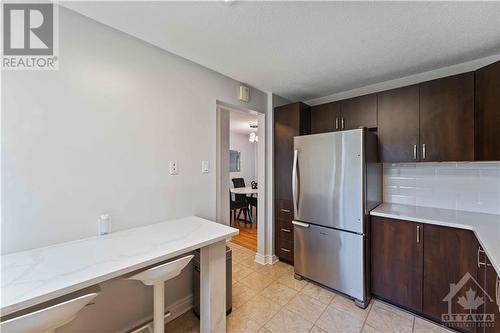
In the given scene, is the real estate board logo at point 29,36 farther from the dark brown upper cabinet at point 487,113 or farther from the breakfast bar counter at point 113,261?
the dark brown upper cabinet at point 487,113

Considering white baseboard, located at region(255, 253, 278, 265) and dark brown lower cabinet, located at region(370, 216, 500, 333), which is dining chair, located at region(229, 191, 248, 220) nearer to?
white baseboard, located at region(255, 253, 278, 265)

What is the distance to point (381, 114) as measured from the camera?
2.26m

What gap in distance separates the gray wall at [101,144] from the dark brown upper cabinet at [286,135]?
1.14 metres

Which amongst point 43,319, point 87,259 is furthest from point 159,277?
point 43,319

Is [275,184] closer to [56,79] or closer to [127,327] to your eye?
[127,327]

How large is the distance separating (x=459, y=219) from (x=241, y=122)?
4.19 m

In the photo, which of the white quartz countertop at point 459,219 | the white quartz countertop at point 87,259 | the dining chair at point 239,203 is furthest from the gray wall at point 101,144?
the dining chair at point 239,203

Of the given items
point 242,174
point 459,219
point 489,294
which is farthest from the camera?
point 242,174

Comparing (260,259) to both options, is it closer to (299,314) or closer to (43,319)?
(299,314)

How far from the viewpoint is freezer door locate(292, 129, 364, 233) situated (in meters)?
1.98

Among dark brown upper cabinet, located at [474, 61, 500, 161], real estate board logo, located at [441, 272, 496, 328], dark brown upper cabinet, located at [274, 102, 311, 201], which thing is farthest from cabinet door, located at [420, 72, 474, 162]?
dark brown upper cabinet, located at [274, 102, 311, 201]

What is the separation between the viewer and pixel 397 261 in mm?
1922

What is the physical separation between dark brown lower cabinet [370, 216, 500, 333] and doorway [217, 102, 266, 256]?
56.0 inches

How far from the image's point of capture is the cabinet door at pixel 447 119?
1.83 meters
